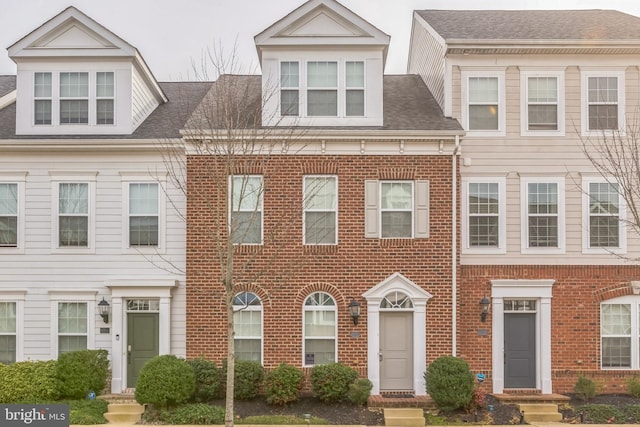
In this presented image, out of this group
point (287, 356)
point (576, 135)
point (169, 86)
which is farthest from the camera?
point (169, 86)

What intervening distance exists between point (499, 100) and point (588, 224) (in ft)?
12.6

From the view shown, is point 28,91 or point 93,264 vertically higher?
point 28,91

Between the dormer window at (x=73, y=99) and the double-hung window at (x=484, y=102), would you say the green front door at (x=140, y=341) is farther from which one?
the double-hung window at (x=484, y=102)

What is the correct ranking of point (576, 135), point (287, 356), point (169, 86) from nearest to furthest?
point (287, 356) < point (576, 135) < point (169, 86)

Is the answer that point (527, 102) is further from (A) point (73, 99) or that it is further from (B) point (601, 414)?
(A) point (73, 99)

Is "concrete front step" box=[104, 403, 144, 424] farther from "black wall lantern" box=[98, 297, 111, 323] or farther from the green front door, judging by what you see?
"black wall lantern" box=[98, 297, 111, 323]

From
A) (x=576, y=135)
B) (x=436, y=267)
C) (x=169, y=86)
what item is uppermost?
(x=169, y=86)

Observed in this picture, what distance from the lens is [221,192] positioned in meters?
15.2

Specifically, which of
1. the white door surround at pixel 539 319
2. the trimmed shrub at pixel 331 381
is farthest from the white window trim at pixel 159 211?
the white door surround at pixel 539 319

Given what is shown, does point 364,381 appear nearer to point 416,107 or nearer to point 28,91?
point 416,107

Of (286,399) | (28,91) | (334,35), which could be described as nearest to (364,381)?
(286,399)

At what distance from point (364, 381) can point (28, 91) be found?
1098 centimetres

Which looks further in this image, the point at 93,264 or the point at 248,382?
the point at 93,264

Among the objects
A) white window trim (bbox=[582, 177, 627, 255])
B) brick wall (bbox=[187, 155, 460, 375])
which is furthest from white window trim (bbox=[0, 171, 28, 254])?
white window trim (bbox=[582, 177, 627, 255])
